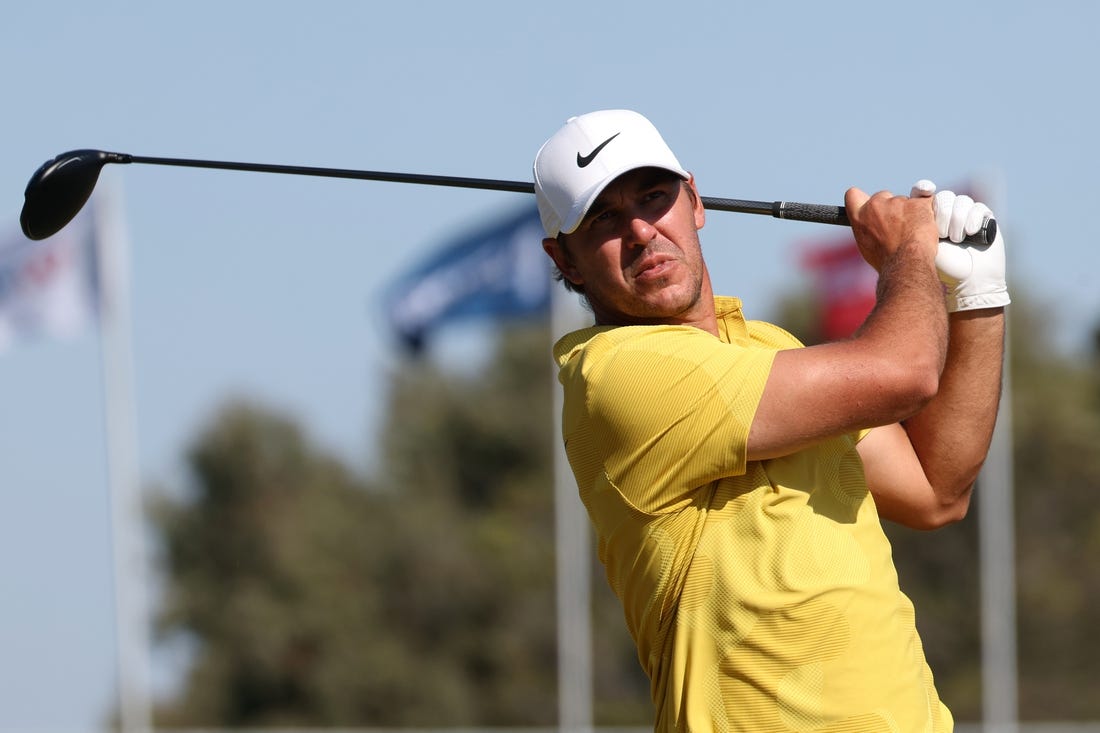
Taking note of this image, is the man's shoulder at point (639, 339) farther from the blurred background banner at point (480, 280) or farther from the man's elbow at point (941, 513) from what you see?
the blurred background banner at point (480, 280)

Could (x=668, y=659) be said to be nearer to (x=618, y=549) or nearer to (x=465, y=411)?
(x=618, y=549)

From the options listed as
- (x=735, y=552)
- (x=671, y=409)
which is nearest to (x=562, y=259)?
(x=671, y=409)

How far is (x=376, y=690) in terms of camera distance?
33188 millimetres

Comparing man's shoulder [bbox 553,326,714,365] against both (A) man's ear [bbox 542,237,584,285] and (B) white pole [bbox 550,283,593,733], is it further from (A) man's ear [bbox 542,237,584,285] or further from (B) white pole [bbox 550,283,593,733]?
(B) white pole [bbox 550,283,593,733]

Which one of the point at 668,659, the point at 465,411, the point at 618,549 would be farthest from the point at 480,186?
the point at 465,411

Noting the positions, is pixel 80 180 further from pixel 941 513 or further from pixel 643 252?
pixel 941 513

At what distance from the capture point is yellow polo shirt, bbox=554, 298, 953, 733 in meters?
3.41

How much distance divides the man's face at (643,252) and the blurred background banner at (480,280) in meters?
15.3

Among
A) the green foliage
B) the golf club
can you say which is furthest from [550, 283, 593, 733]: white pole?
the golf club

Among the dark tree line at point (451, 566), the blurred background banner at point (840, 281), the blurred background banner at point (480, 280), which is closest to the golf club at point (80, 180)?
the blurred background banner at point (840, 281)

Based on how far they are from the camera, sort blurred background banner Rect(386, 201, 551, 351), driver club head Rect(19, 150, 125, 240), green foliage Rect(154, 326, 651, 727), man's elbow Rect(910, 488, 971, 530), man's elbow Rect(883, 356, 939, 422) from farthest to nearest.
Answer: green foliage Rect(154, 326, 651, 727) → blurred background banner Rect(386, 201, 551, 351) → driver club head Rect(19, 150, 125, 240) → man's elbow Rect(910, 488, 971, 530) → man's elbow Rect(883, 356, 939, 422)

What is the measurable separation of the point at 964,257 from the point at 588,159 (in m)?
0.82

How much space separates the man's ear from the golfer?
5 cm

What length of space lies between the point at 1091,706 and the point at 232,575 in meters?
16.6
